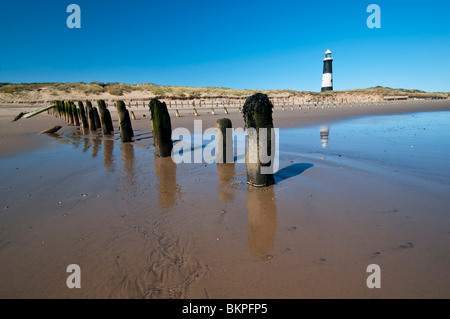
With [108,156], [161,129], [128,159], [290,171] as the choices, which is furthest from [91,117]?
[290,171]

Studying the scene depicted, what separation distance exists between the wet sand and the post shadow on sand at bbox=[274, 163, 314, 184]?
6.8 inches

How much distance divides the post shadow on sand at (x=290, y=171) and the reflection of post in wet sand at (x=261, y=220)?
2.45 feet

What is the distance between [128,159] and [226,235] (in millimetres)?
5711

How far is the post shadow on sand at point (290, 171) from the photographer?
18.5 feet

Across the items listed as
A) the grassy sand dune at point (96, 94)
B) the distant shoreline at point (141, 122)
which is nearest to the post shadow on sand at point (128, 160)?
the distant shoreline at point (141, 122)

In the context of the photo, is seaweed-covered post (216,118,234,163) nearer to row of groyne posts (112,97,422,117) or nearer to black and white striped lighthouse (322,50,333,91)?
row of groyne posts (112,97,422,117)

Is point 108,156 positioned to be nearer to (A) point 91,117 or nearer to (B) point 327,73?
(A) point 91,117

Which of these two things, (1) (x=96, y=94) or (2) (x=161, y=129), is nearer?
(2) (x=161, y=129)

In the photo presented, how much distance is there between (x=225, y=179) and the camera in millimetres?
5680

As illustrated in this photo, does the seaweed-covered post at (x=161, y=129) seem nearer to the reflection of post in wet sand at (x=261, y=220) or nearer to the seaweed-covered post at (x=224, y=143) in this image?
the seaweed-covered post at (x=224, y=143)

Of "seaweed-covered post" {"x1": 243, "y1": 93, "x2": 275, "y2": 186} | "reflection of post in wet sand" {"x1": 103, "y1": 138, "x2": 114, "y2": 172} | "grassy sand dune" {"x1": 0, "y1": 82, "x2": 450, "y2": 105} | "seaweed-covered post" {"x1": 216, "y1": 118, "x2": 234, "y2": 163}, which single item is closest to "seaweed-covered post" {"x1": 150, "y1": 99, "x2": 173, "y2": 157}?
"reflection of post in wet sand" {"x1": 103, "y1": 138, "x2": 114, "y2": 172}
